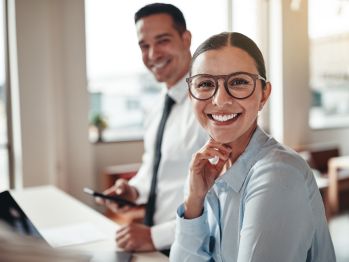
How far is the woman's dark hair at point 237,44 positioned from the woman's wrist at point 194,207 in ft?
1.03

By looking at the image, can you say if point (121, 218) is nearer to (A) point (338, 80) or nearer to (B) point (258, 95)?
(B) point (258, 95)

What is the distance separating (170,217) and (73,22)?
10.2ft

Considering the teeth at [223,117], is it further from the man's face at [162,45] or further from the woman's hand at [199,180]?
the man's face at [162,45]

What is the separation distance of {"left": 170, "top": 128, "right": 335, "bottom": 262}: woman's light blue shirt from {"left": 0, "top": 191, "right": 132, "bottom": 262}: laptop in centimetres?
30

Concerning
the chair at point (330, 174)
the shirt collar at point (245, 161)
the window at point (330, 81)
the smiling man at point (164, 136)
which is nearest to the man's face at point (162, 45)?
the smiling man at point (164, 136)

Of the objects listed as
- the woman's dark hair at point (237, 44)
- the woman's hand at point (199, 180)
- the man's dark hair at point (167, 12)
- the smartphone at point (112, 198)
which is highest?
the man's dark hair at point (167, 12)

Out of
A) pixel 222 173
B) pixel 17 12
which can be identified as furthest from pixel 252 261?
pixel 17 12

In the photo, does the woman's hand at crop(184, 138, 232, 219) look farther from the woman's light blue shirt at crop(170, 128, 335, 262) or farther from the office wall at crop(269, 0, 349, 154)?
the office wall at crop(269, 0, 349, 154)

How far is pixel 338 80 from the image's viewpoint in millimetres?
5969

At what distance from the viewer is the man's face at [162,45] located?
1.23 m

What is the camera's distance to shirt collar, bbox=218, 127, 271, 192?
85 centimetres

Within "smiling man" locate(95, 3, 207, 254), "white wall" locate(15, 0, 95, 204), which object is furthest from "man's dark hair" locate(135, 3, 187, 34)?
"white wall" locate(15, 0, 95, 204)

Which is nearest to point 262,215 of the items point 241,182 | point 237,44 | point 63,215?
point 241,182

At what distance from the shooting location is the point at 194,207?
936mm
